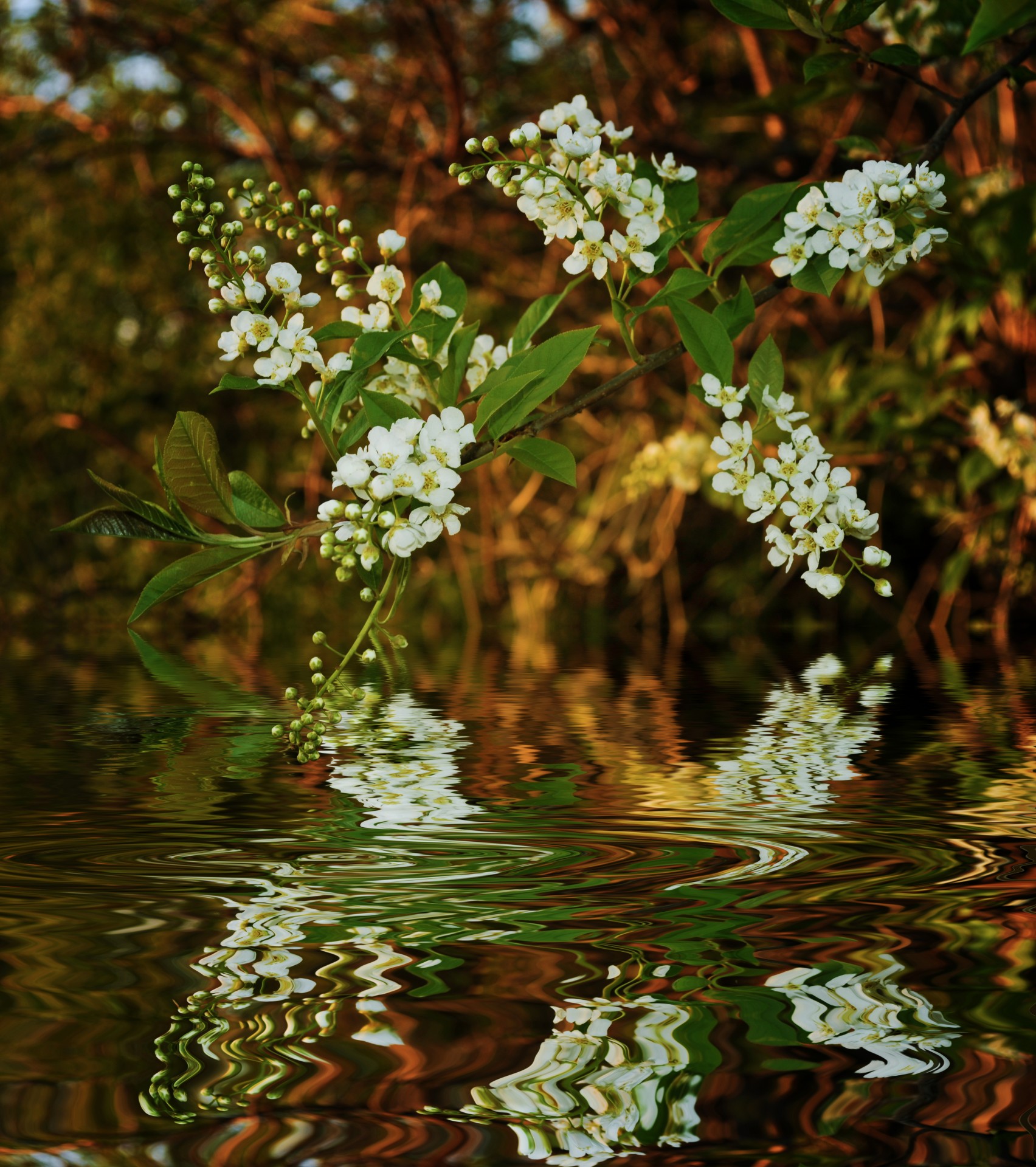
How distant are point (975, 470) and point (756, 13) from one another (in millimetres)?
1673

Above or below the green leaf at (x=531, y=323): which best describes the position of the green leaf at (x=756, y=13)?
above

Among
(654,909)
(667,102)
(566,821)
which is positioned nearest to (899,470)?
(667,102)

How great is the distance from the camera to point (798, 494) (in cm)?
103

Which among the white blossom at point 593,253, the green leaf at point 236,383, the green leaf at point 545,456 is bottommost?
the green leaf at point 545,456

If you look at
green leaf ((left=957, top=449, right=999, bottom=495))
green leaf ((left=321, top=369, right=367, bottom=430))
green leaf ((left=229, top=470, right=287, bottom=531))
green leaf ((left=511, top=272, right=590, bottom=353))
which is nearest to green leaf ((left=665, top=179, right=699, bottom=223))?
green leaf ((left=511, top=272, right=590, bottom=353))

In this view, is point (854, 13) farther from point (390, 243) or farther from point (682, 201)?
point (390, 243)

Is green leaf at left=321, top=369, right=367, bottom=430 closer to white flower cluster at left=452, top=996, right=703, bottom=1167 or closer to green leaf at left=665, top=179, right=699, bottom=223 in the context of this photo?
green leaf at left=665, top=179, right=699, bottom=223

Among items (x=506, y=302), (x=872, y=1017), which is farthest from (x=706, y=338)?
(x=506, y=302)

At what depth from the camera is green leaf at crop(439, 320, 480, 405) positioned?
106cm

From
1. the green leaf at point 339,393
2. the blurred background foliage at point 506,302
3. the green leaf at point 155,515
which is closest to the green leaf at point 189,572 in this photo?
the green leaf at point 155,515

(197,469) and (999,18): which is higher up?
(999,18)

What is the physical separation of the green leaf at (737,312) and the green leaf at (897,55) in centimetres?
23

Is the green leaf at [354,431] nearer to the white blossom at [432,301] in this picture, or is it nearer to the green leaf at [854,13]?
the white blossom at [432,301]

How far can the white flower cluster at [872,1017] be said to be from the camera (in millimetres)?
515
